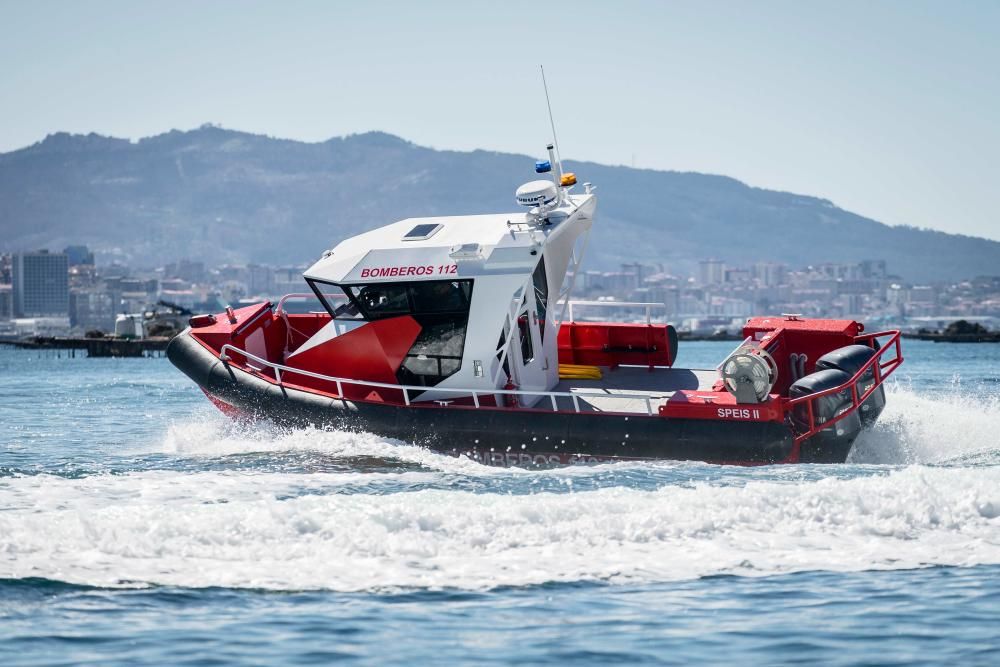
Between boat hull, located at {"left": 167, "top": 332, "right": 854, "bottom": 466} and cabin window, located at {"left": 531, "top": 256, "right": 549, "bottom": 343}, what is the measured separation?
1634 millimetres

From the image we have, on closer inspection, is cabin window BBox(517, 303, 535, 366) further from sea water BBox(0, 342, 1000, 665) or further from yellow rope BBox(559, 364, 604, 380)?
sea water BBox(0, 342, 1000, 665)

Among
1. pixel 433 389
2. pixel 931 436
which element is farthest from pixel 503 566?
pixel 931 436

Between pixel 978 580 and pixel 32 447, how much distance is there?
1248 cm

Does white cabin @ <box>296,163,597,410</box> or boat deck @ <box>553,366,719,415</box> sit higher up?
white cabin @ <box>296,163,597,410</box>

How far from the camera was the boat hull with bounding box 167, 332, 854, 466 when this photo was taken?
11.9 metres

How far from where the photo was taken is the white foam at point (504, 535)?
25.3 ft

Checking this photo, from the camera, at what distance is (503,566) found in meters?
7.89

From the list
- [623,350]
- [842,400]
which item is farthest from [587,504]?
[623,350]

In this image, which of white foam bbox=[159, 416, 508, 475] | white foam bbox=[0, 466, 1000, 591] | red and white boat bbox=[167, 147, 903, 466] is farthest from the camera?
white foam bbox=[159, 416, 508, 475]

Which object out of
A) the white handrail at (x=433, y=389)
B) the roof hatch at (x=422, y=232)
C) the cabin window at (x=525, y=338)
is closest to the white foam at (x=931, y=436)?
the white handrail at (x=433, y=389)

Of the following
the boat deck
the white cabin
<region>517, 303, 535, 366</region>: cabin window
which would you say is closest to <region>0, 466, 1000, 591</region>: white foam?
the boat deck

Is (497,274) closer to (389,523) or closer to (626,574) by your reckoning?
(389,523)

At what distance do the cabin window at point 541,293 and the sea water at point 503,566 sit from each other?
2.58 metres

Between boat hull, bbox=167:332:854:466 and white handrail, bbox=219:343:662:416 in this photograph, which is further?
white handrail, bbox=219:343:662:416
